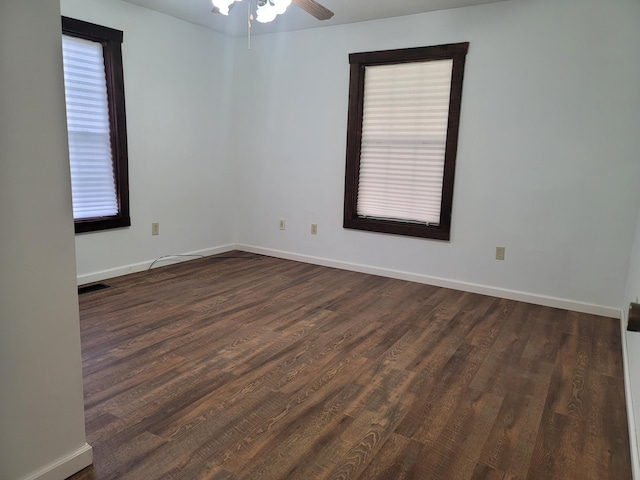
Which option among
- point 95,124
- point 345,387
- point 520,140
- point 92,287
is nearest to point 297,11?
point 95,124

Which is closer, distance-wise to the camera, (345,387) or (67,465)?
(67,465)

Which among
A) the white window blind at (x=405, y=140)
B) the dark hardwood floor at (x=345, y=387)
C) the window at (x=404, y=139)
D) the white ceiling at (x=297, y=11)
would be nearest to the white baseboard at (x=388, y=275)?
the dark hardwood floor at (x=345, y=387)

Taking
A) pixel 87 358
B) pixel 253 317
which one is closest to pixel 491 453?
pixel 253 317

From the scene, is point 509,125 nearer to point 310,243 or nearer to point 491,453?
point 310,243

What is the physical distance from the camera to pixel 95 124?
3740 mm

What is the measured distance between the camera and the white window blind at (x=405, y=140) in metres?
3.95

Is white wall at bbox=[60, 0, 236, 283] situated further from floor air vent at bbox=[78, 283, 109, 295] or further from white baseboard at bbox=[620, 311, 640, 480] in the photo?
white baseboard at bbox=[620, 311, 640, 480]

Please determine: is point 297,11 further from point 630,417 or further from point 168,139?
point 630,417

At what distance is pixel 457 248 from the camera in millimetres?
3992

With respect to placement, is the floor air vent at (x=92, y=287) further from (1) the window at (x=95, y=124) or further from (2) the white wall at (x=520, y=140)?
(2) the white wall at (x=520, y=140)

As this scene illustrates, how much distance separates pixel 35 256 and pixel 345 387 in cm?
152

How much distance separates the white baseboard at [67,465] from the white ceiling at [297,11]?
3306 mm

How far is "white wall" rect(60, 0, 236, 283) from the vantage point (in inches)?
153

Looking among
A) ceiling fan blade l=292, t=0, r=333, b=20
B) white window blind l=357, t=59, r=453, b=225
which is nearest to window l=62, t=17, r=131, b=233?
ceiling fan blade l=292, t=0, r=333, b=20
